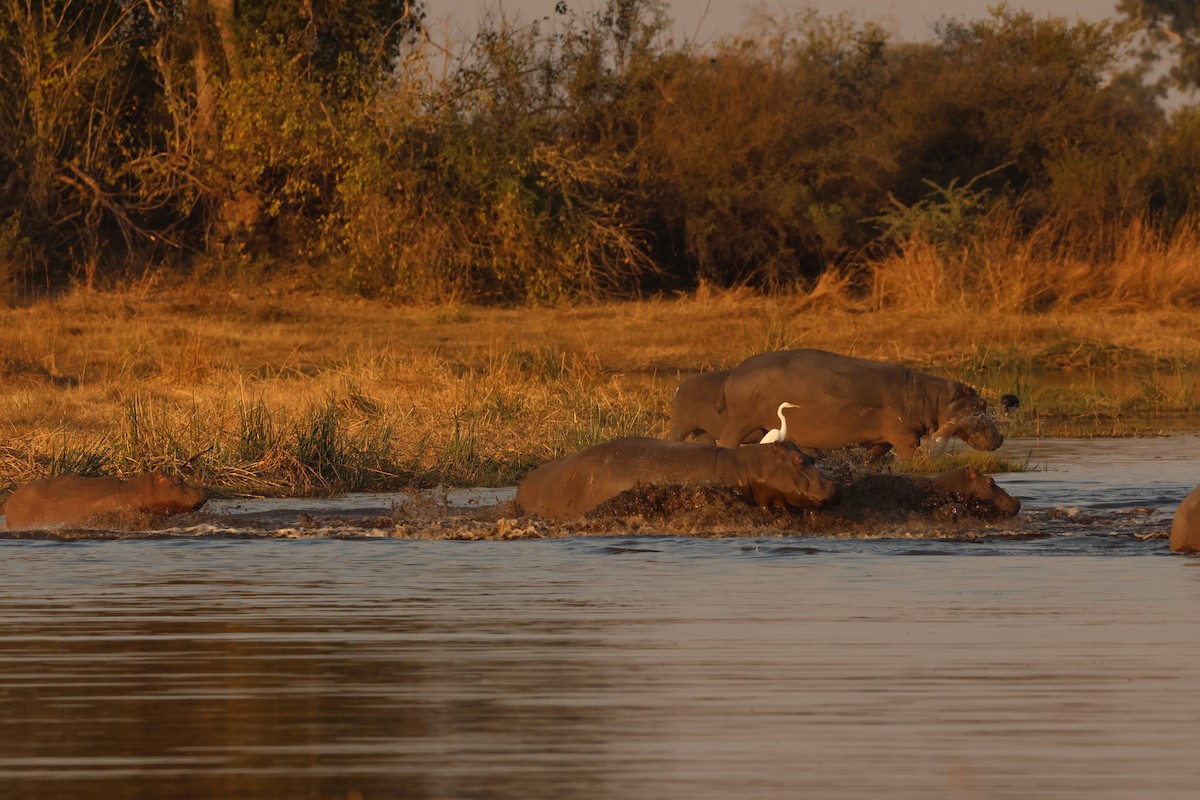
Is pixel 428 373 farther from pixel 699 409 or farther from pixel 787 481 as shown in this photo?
pixel 787 481

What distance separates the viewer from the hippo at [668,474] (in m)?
9.52

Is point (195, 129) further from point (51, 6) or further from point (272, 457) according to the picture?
point (272, 457)

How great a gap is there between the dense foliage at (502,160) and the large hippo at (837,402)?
1332cm

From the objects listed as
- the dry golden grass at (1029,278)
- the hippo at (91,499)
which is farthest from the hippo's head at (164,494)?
the dry golden grass at (1029,278)

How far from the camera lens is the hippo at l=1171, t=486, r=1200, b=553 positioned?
862cm

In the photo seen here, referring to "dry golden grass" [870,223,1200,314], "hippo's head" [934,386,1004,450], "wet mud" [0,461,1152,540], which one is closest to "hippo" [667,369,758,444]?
"hippo's head" [934,386,1004,450]

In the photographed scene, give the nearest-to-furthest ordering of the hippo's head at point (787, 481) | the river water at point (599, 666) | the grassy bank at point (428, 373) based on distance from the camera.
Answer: the river water at point (599, 666) < the hippo's head at point (787, 481) < the grassy bank at point (428, 373)

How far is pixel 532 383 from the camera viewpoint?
16.3m

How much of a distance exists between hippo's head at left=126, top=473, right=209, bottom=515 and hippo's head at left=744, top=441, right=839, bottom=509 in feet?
8.54

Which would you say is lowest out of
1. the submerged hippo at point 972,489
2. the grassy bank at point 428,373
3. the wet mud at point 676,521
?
the grassy bank at point 428,373

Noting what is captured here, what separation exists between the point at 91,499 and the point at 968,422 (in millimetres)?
5448

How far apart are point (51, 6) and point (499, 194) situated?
6.28 m

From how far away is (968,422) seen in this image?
12.7 m

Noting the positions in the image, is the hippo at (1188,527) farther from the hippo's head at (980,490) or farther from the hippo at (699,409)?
the hippo at (699,409)
